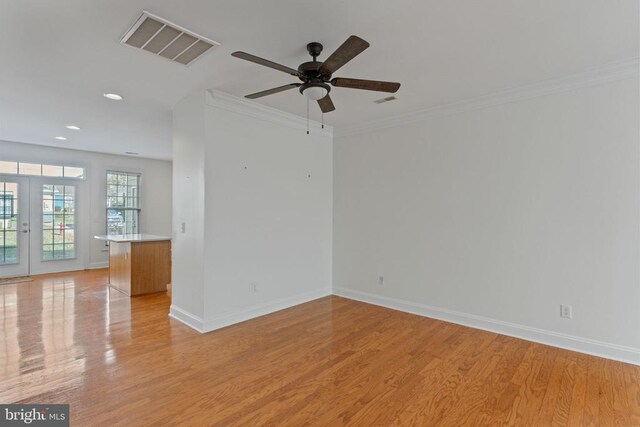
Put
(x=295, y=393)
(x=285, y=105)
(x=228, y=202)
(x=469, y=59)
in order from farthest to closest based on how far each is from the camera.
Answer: (x=285, y=105) < (x=228, y=202) < (x=469, y=59) < (x=295, y=393)

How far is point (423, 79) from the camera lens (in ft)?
10.5

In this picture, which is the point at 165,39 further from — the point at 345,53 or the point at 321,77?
the point at 345,53

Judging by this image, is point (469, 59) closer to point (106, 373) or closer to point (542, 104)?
point (542, 104)

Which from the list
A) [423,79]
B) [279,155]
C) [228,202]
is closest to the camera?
[423,79]

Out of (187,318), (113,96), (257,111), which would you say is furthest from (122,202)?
(257,111)

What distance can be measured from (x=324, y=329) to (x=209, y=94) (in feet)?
9.55

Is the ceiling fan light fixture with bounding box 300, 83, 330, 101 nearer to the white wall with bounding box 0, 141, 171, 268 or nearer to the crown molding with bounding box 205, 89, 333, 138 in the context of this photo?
the crown molding with bounding box 205, 89, 333, 138

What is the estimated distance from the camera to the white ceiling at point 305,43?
2098 millimetres

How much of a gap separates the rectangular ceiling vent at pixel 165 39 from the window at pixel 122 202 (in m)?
6.05

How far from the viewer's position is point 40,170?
6.59m

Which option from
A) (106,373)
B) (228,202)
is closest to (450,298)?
(228,202)

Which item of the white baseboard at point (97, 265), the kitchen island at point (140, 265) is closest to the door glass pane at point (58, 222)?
the white baseboard at point (97, 265)

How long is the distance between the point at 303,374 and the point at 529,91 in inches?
139

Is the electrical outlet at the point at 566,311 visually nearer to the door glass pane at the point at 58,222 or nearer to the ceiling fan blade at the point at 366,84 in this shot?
the ceiling fan blade at the point at 366,84
